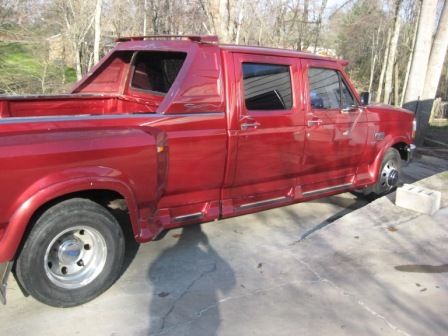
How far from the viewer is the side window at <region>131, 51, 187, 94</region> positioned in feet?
15.9

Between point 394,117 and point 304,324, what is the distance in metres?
3.96

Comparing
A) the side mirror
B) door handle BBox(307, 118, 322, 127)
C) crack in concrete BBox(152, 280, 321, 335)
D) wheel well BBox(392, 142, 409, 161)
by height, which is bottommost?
crack in concrete BBox(152, 280, 321, 335)

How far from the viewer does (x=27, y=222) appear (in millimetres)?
3127

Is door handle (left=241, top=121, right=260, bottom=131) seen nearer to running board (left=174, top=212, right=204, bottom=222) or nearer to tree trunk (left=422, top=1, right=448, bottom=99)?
running board (left=174, top=212, right=204, bottom=222)

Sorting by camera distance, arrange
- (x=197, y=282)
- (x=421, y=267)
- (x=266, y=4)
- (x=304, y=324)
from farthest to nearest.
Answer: (x=266, y=4) < (x=421, y=267) < (x=197, y=282) < (x=304, y=324)

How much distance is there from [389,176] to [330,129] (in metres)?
1.78

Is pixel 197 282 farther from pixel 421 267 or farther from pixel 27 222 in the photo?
pixel 421 267

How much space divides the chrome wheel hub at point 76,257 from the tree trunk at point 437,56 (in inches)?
A: 408

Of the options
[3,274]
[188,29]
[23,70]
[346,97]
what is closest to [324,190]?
A: [346,97]

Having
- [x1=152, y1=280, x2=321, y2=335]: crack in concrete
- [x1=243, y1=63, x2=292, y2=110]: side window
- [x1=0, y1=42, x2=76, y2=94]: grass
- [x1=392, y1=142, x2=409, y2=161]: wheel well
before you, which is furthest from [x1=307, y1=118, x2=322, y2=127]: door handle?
[x1=0, y1=42, x2=76, y2=94]: grass

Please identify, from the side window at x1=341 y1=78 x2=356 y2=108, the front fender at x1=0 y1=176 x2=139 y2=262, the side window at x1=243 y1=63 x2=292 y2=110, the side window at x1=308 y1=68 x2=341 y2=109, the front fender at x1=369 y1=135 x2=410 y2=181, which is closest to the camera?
the front fender at x1=0 y1=176 x2=139 y2=262

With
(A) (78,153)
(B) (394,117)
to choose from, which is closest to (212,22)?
(B) (394,117)

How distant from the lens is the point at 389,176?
6695 mm

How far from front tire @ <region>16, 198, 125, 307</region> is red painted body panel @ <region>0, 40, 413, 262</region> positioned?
0.53ft
